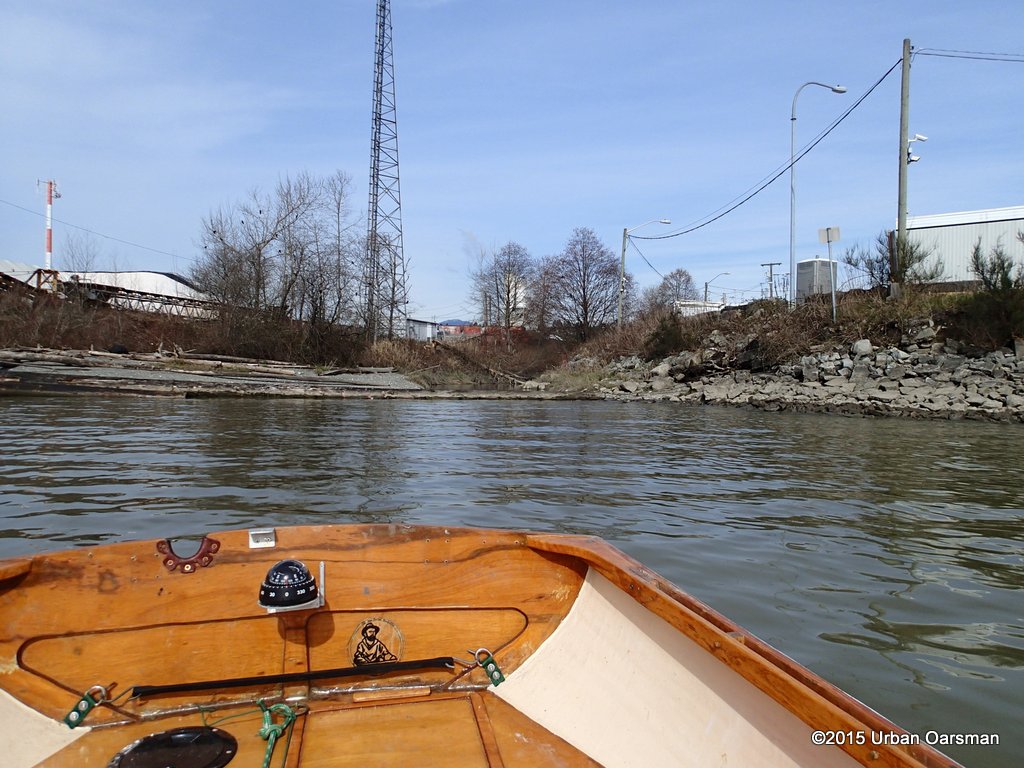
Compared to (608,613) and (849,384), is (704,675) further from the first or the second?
(849,384)

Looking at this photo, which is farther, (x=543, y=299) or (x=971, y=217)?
(x=543, y=299)

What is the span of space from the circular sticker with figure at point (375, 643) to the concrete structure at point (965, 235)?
91.3 ft

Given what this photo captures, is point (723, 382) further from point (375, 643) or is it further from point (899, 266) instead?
point (375, 643)

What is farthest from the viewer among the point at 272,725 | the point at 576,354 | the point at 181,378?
the point at 576,354

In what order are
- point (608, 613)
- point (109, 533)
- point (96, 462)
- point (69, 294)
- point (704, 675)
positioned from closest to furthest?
point (704, 675)
point (608, 613)
point (109, 533)
point (96, 462)
point (69, 294)

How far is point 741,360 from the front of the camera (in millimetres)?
25953

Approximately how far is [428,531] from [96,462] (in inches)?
291

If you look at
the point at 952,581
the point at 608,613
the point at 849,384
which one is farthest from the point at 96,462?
the point at 849,384

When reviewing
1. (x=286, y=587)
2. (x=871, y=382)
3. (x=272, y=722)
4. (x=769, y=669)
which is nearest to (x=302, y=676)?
(x=272, y=722)

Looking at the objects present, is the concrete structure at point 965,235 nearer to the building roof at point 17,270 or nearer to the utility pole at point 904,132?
the utility pole at point 904,132

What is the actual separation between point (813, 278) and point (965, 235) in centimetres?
559

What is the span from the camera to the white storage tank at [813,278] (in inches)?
1073

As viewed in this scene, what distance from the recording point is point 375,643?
3121 millimetres

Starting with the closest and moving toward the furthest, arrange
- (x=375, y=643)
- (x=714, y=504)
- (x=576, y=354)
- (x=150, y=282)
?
(x=375, y=643), (x=714, y=504), (x=576, y=354), (x=150, y=282)
